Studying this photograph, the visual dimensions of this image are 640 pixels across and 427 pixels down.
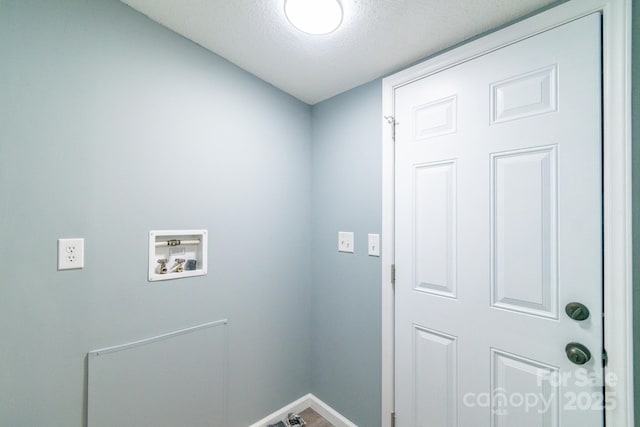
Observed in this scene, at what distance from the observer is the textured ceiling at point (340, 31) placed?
3.68 feet

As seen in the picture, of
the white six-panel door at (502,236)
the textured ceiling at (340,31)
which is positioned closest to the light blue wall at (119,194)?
the textured ceiling at (340,31)

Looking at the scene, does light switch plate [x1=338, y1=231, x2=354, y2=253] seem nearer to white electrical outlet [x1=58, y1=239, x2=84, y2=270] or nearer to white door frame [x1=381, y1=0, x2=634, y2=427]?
white door frame [x1=381, y1=0, x2=634, y2=427]

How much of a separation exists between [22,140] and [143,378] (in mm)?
1098

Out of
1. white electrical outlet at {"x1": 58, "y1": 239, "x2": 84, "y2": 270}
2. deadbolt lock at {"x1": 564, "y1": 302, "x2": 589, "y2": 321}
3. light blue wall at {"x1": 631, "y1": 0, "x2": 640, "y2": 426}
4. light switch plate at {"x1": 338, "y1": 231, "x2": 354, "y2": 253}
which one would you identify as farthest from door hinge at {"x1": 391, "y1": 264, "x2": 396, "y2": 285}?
white electrical outlet at {"x1": 58, "y1": 239, "x2": 84, "y2": 270}

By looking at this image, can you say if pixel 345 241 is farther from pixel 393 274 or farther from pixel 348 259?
pixel 393 274

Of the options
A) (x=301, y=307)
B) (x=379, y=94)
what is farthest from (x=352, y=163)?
(x=301, y=307)

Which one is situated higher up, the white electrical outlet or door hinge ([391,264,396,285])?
the white electrical outlet

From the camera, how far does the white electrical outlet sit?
3.34ft

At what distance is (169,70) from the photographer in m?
1.31

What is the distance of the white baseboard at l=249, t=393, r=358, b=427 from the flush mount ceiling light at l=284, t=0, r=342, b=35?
2.25m

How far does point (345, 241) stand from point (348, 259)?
0.40ft

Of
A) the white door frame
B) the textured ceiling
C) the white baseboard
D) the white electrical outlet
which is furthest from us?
the white baseboard

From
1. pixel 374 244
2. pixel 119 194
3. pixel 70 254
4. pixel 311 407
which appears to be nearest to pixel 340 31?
pixel 374 244

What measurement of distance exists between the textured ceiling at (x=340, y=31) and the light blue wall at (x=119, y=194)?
0.43 ft
